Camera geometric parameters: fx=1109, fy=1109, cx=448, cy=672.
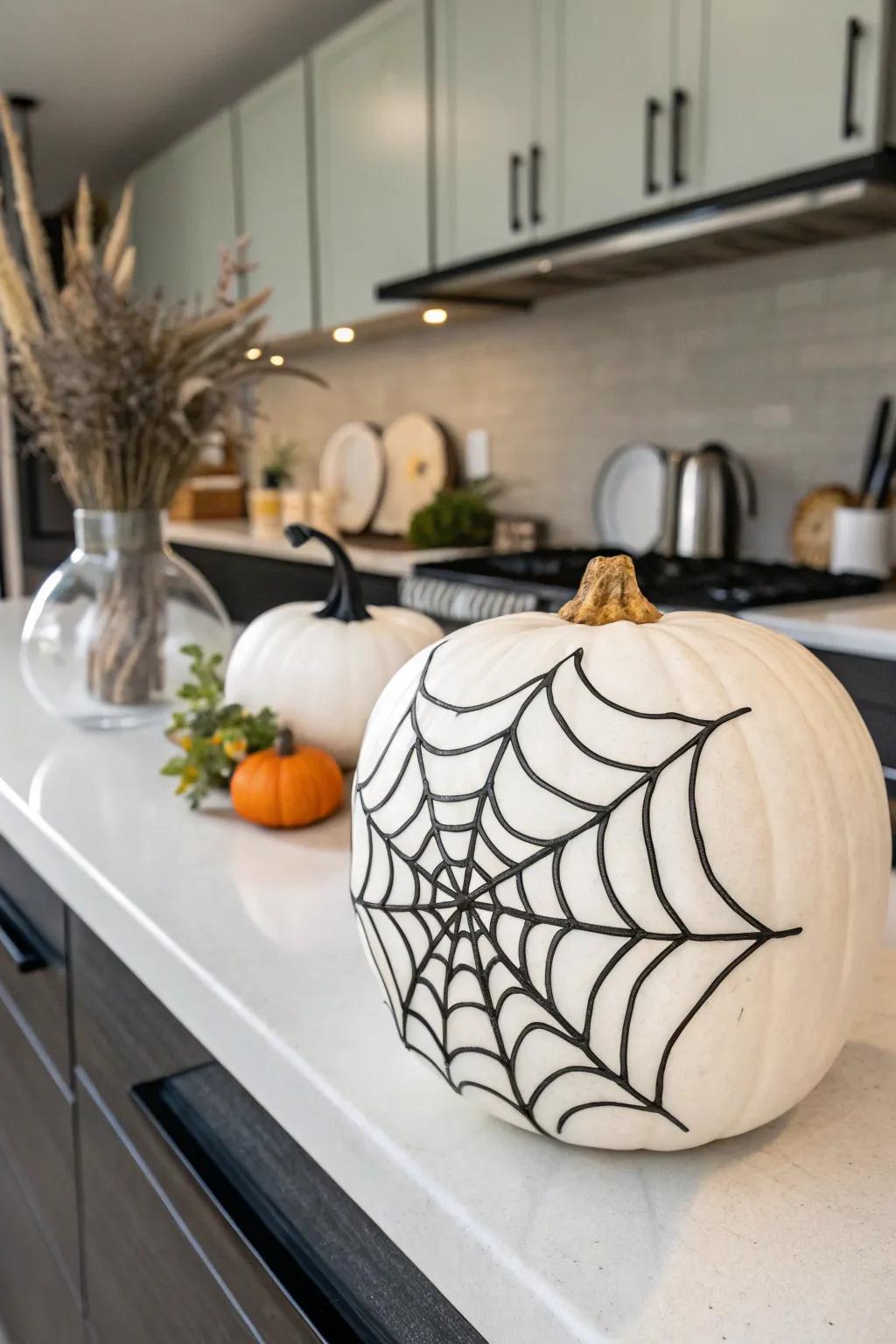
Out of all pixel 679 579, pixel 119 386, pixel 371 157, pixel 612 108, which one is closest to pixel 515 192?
pixel 612 108

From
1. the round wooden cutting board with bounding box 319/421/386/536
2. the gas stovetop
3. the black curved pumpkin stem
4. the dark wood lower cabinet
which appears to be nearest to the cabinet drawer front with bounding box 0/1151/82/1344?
the dark wood lower cabinet

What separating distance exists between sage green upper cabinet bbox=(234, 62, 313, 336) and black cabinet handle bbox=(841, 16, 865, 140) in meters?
1.97

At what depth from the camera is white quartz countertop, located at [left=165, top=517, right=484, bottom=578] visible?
3.01 m

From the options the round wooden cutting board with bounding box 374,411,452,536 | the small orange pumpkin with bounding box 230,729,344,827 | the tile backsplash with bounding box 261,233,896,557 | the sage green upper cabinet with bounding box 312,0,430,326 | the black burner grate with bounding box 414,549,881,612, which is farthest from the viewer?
the round wooden cutting board with bounding box 374,411,452,536

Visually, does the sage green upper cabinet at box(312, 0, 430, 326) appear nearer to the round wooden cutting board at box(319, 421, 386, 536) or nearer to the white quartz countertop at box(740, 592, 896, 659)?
the round wooden cutting board at box(319, 421, 386, 536)

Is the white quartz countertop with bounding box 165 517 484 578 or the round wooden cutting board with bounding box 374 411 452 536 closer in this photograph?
the white quartz countertop with bounding box 165 517 484 578

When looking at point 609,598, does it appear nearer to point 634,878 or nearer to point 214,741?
point 634,878

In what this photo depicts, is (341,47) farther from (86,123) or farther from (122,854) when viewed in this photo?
(122,854)

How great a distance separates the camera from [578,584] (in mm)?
2369

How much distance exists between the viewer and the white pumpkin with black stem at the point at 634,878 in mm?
438

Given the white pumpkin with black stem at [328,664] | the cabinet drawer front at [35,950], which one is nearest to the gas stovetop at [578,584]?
the white pumpkin with black stem at [328,664]

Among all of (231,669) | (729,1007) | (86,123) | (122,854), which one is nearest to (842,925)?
(729,1007)

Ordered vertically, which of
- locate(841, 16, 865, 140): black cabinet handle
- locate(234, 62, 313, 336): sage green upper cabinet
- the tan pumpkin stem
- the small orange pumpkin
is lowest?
the small orange pumpkin

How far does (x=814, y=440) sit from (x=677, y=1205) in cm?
231
